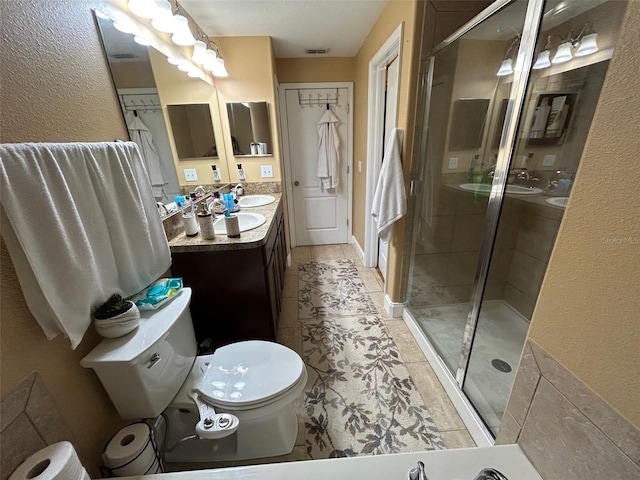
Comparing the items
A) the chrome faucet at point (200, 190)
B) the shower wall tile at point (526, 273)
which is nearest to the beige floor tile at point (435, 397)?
the shower wall tile at point (526, 273)

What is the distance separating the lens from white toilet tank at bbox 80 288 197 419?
0.87 m

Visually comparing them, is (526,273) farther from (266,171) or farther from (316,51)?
(316,51)

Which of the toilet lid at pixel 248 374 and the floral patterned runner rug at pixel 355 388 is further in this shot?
the floral patterned runner rug at pixel 355 388

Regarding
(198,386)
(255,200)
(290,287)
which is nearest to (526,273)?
(290,287)

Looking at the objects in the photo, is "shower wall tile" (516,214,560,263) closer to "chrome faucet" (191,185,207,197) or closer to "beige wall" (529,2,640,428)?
"beige wall" (529,2,640,428)

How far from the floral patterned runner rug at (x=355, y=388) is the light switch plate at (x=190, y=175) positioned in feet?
4.72

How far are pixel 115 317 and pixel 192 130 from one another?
1.68 metres

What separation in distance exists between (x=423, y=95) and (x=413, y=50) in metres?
0.26

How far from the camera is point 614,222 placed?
22.0 inches

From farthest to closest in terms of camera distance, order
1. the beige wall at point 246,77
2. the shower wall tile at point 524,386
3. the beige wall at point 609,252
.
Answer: the beige wall at point 246,77, the shower wall tile at point 524,386, the beige wall at point 609,252

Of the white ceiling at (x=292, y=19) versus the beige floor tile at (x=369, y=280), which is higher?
the white ceiling at (x=292, y=19)

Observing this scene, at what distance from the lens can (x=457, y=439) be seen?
1.27 metres

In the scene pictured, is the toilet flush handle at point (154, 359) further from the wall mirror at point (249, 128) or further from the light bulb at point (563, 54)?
the light bulb at point (563, 54)

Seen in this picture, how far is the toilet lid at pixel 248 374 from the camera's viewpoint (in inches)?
41.5
